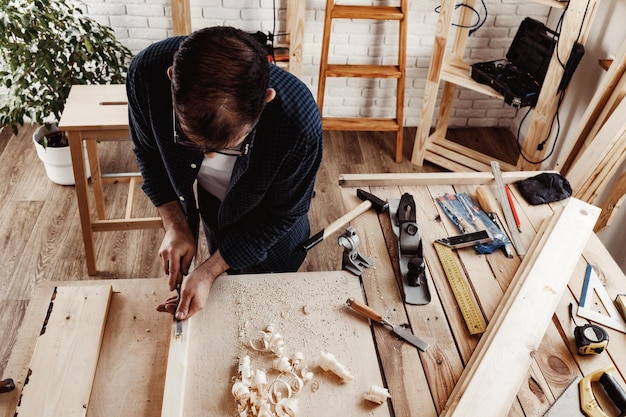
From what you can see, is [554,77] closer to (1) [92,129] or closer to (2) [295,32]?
(2) [295,32]

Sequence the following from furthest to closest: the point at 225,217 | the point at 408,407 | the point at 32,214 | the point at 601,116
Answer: the point at 32,214, the point at 601,116, the point at 225,217, the point at 408,407

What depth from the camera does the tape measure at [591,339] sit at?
56.5 inches

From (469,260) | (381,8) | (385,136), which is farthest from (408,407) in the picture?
(385,136)

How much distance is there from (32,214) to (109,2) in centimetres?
139

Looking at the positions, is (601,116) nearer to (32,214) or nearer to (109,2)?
(109,2)

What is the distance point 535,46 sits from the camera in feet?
10.2

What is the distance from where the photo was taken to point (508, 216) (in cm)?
186

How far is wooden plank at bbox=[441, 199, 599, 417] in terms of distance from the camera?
1327 mm

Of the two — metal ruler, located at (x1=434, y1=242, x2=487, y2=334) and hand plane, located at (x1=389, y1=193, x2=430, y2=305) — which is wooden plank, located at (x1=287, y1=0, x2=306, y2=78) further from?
metal ruler, located at (x1=434, y1=242, x2=487, y2=334)

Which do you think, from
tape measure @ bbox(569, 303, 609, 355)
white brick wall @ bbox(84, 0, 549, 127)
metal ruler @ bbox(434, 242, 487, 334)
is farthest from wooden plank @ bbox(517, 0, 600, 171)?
tape measure @ bbox(569, 303, 609, 355)

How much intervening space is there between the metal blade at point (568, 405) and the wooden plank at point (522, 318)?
0.10m

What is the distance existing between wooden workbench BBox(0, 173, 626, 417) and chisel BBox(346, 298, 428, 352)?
2cm

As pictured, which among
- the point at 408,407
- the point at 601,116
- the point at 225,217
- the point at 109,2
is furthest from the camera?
the point at 109,2

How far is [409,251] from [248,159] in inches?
24.7
